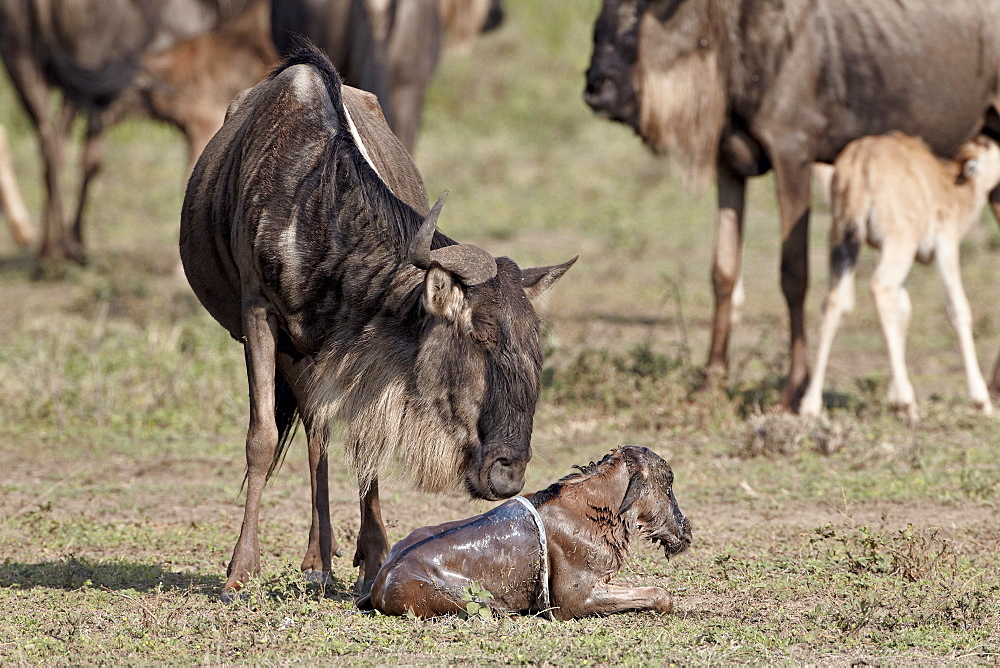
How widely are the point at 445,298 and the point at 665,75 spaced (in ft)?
14.6

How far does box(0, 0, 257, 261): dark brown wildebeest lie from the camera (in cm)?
1117

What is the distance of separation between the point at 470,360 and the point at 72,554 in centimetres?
207

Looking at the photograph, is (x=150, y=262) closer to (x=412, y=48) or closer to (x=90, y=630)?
(x=412, y=48)

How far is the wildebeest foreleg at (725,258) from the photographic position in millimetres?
8141

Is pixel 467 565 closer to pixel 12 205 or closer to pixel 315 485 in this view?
pixel 315 485

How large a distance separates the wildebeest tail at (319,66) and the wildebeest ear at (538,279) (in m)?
1.04

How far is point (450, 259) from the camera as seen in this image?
3902 mm

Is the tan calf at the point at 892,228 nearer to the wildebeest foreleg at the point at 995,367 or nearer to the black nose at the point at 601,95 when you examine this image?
the wildebeest foreleg at the point at 995,367

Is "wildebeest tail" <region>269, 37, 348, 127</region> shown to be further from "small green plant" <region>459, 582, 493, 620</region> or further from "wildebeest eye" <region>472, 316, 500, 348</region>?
"small green plant" <region>459, 582, 493, 620</region>

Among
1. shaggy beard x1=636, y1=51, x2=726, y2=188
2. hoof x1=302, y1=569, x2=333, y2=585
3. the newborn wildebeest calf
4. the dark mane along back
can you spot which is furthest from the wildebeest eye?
shaggy beard x1=636, y1=51, x2=726, y2=188

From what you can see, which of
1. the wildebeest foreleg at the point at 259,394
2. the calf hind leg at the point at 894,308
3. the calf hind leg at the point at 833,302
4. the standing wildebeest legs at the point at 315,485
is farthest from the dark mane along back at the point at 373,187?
the calf hind leg at the point at 894,308

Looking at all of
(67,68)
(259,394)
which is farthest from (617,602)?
(67,68)

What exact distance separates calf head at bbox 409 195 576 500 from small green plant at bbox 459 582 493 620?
31 cm

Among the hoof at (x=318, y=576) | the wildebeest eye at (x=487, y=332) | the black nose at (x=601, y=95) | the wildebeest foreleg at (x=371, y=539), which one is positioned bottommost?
the hoof at (x=318, y=576)
